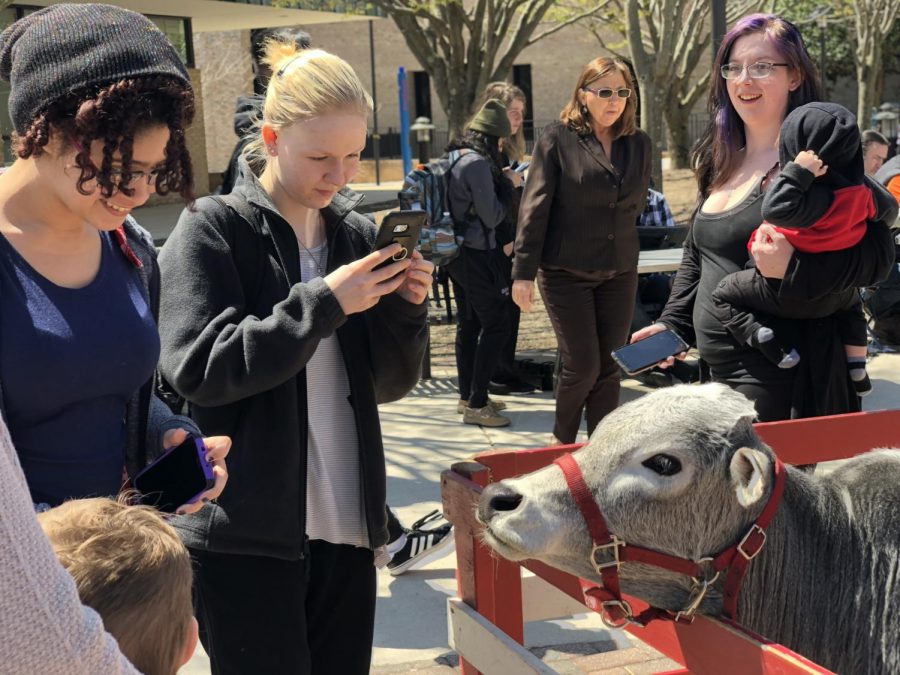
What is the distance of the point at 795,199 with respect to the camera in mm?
3205

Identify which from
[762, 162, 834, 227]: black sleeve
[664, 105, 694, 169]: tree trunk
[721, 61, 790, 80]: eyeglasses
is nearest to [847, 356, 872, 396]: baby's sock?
[762, 162, 834, 227]: black sleeve

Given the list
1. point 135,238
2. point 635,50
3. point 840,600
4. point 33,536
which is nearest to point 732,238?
point 840,600

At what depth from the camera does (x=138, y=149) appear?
211 cm

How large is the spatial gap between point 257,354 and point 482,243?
16.8 ft

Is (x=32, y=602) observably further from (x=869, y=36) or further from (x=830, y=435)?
(x=869, y=36)

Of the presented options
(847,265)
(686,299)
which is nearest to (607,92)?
(686,299)

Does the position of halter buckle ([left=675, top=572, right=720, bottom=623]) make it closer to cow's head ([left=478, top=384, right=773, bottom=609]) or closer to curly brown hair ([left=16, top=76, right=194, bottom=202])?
cow's head ([left=478, top=384, right=773, bottom=609])

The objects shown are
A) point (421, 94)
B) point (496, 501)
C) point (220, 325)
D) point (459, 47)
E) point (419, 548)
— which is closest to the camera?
point (496, 501)

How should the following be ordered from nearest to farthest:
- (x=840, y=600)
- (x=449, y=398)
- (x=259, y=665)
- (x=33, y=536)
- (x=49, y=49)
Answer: (x=33, y=536) → (x=49, y=49) → (x=840, y=600) → (x=259, y=665) → (x=449, y=398)

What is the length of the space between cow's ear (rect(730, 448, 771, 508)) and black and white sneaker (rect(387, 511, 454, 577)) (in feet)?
9.41

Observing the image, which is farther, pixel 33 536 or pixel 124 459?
pixel 124 459

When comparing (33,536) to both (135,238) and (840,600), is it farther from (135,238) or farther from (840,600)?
(840,600)

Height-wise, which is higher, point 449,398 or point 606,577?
point 606,577

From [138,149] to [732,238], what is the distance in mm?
2161
